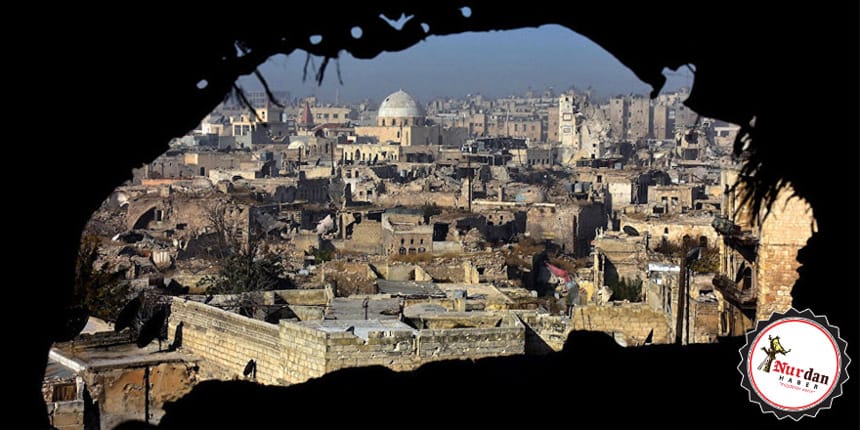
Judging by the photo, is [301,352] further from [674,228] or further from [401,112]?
[401,112]

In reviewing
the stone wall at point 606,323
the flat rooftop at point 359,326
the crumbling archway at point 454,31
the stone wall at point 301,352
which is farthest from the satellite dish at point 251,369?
the crumbling archway at point 454,31

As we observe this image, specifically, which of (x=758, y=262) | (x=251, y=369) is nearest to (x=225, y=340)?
(x=251, y=369)

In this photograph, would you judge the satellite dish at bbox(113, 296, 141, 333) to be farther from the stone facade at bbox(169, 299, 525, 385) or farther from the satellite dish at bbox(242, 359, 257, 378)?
the satellite dish at bbox(242, 359, 257, 378)

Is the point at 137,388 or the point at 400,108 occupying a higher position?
the point at 400,108

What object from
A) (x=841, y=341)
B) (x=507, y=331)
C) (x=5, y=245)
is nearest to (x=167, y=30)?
(x=5, y=245)

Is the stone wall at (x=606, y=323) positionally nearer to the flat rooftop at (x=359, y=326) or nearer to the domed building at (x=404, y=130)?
the flat rooftop at (x=359, y=326)

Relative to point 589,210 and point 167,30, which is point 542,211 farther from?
point 167,30

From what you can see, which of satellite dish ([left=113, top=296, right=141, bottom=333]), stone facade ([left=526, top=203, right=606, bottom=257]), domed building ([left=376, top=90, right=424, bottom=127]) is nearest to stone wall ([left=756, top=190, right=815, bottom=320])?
satellite dish ([left=113, top=296, right=141, bottom=333])
